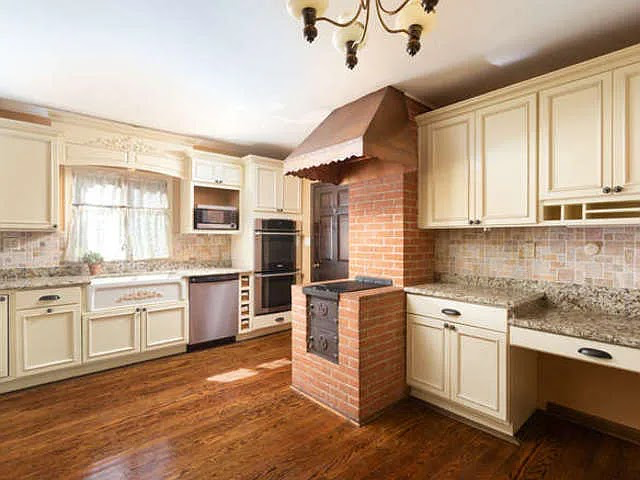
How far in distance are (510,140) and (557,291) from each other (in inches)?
43.9

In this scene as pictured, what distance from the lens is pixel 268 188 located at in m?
4.41

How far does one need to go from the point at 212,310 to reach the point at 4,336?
1778mm

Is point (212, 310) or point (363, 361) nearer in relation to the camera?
point (363, 361)

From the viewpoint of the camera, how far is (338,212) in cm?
442

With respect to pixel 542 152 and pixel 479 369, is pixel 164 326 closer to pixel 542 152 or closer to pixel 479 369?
pixel 479 369

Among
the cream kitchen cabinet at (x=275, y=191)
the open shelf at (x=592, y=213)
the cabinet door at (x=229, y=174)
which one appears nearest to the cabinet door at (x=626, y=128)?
the open shelf at (x=592, y=213)

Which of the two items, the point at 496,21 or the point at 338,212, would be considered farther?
the point at 338,212

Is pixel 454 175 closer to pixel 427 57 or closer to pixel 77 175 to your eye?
pixel 427 57

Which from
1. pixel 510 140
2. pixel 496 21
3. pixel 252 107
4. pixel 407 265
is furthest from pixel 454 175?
pixel 252 107

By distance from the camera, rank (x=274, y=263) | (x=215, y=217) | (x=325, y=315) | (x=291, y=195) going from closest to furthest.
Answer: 1. (x=325, y=315)
2. (x=215, y=217)
3. (x=274, y=263)
4. (x=291, y=195)

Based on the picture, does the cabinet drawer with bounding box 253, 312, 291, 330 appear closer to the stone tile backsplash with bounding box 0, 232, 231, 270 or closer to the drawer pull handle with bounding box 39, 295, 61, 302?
the stone tile backsplash with bounding box 0, 232, 231, 270

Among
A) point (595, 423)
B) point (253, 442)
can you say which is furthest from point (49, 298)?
point (595, 423)

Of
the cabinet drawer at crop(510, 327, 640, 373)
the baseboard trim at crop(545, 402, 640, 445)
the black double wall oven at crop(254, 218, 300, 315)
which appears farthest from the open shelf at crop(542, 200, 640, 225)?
the black double wall oven at crop(254, 218, 300, 315)

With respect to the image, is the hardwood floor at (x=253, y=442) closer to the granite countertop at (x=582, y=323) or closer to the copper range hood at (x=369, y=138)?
the granite countertop at (x=582, y=323)
